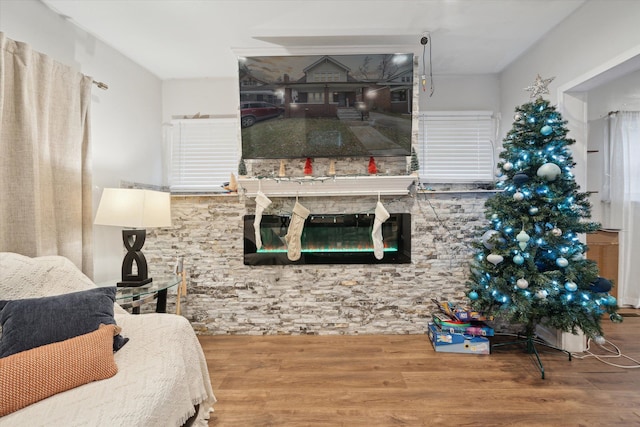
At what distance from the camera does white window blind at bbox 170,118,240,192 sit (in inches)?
135

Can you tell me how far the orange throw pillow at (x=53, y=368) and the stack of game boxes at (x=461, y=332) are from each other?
232 centimetres

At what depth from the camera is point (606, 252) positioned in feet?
10.9

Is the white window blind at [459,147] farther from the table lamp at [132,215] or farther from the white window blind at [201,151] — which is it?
the table lamp at [132,215]

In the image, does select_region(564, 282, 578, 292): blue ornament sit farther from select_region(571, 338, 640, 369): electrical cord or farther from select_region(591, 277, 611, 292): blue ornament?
select_region(571, 338, 640, 369): electrical cord

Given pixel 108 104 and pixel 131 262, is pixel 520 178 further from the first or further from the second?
A: pixel 108 104

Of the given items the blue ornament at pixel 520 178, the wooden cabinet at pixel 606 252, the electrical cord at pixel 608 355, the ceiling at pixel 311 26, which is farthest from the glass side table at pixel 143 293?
the wooden cabinet at pixel 606 252

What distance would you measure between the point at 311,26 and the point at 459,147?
2.10m

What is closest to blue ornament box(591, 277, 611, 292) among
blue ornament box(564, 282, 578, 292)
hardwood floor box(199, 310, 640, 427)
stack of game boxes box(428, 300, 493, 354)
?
blue ornament box(564, 282, 578, 292)

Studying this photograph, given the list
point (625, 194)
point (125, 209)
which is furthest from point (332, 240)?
point (625, 194)

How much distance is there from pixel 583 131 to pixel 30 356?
150 inches

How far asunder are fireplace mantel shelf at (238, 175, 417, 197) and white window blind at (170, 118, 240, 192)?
82 centimetres

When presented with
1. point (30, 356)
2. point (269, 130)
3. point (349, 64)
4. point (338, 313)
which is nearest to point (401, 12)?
point (349, 64)

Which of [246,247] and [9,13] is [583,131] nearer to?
[246,247]

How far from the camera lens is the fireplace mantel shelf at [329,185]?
2707mm
